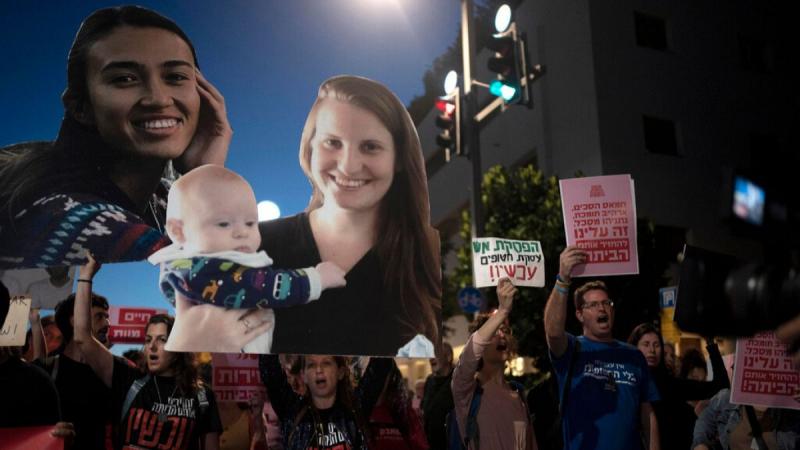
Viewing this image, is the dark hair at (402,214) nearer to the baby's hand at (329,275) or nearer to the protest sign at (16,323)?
the baby's hand at (329,275)

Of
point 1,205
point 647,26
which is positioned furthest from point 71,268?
point 647,26

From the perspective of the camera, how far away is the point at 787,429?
4180mm

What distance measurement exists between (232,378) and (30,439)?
71.9 inches

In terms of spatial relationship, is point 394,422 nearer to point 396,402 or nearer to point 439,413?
point 396,402

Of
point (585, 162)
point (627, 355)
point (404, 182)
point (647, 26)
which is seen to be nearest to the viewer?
point (627, 355)

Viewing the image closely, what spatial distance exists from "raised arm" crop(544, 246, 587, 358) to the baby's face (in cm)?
189

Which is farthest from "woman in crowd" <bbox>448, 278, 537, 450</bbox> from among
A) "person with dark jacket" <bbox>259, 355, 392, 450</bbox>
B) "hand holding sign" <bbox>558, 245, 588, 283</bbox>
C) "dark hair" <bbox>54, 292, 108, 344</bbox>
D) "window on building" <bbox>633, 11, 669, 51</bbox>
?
"window on building" <bbox>633, 11, 669, 51</bbox>

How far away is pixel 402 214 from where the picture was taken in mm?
4902

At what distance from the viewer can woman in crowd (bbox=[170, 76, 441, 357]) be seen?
450 cm

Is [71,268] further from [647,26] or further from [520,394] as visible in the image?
[647,26]

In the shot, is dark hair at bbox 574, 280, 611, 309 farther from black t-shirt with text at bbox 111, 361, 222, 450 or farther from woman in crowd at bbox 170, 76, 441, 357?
black t-shirt with text at bbox 111, 361, 222, 450

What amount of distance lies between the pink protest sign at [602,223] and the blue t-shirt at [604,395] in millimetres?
484

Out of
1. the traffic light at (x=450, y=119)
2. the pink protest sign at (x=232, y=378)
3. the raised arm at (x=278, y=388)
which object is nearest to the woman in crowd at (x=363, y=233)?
the raised arm at (x=278, y=388)

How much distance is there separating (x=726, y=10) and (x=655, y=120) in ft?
13.5
